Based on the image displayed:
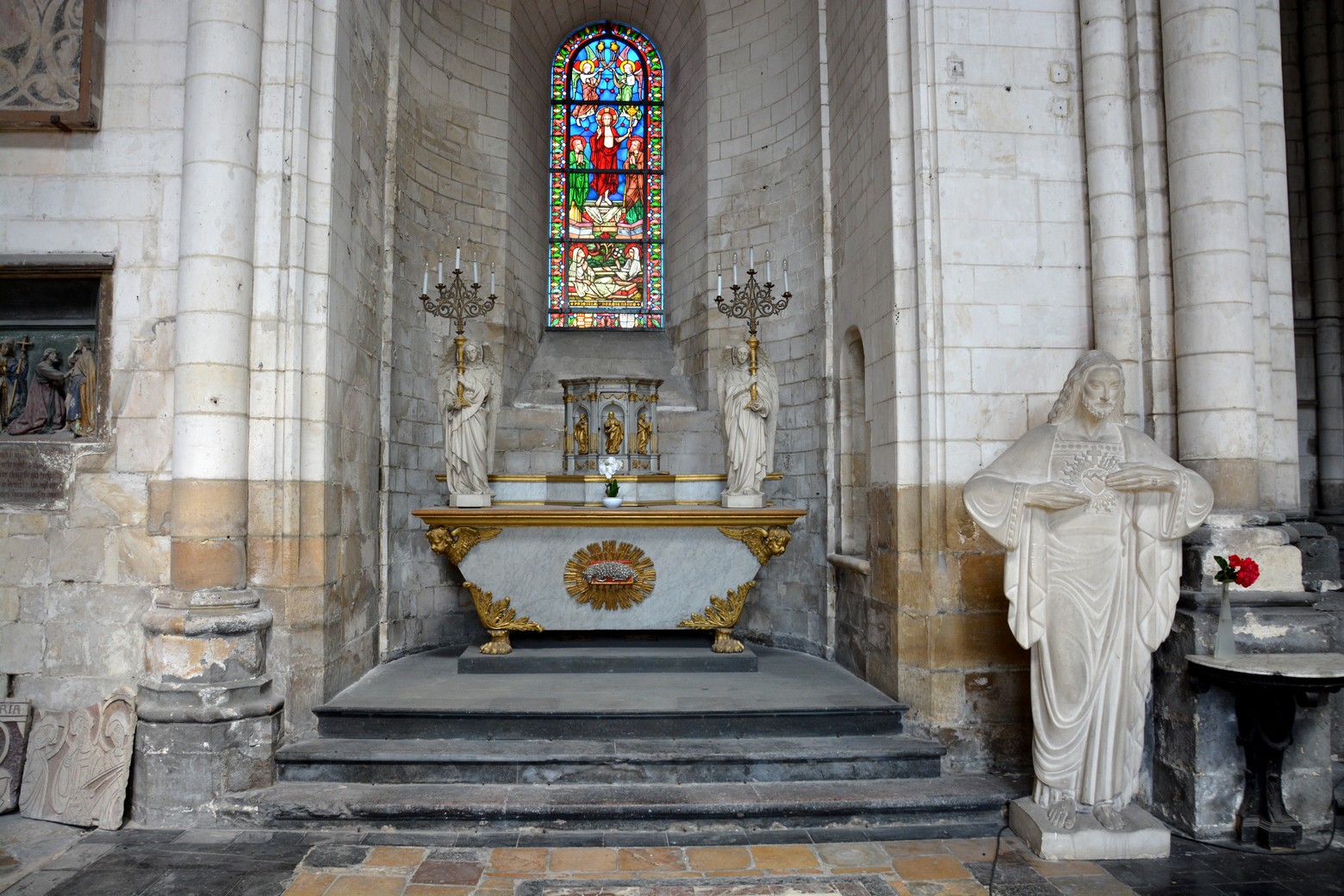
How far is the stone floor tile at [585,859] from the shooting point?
13.2 ft

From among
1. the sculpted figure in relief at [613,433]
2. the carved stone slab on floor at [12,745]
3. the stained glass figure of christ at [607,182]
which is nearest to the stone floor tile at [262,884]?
the carved stone slab on floor at [12,745]

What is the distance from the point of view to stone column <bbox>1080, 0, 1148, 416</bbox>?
512 cm

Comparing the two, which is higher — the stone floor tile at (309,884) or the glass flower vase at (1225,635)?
the glass flower vase at (1225,635)

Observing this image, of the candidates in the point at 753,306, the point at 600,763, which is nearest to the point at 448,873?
the point at 600,763

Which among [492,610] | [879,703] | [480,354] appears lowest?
[879,703]

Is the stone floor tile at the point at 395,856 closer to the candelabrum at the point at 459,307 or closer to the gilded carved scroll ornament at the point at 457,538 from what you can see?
the gilded carved scroll ornament at the point at 457,538

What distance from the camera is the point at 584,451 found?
7230 millimetres

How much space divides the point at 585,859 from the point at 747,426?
11.6ft

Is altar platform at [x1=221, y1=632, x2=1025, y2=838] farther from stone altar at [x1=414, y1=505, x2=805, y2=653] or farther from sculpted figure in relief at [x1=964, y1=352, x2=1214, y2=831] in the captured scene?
stone altar at [x1=414, y1=505, x2=805, y2=653]

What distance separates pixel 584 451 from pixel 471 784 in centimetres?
308

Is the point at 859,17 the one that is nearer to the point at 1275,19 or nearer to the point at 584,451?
the point at 1275,19

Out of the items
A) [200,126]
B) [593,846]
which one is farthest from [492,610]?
[200,126]

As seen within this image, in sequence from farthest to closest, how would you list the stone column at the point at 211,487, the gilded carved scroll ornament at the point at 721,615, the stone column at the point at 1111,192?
the gilded carved scroll ornament at the point at 721,615, the stone column at the point at 1111,192, the stone column at the point at 211,487

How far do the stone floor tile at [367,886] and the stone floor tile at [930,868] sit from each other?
2.24 meters
